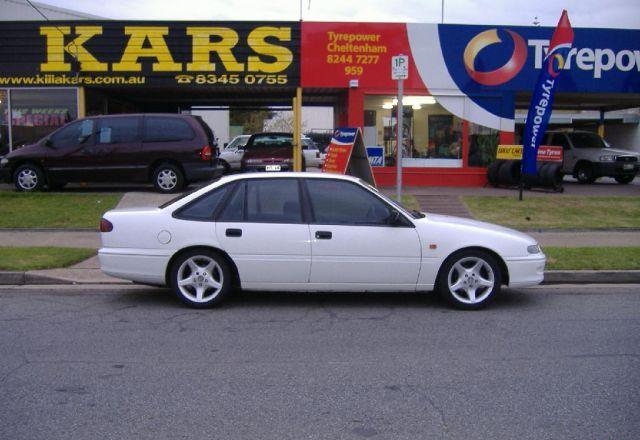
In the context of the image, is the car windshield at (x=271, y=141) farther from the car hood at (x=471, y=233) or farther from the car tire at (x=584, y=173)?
the car hood at (x=471, y=233)

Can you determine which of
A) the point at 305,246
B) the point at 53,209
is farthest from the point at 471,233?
the point at 53,209

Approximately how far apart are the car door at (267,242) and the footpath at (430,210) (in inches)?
86.3

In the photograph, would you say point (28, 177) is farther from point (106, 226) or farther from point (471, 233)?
point (471, 233)

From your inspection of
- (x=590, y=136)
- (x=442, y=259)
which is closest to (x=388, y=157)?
(x=590, y=136)

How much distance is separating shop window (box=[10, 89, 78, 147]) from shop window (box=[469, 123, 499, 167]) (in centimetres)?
1020

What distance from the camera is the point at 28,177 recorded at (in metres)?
15.1

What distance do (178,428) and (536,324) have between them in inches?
158

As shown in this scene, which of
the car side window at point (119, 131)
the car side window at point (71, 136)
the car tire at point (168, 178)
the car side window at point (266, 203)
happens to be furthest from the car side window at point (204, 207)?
the car side window at point (71, 136)

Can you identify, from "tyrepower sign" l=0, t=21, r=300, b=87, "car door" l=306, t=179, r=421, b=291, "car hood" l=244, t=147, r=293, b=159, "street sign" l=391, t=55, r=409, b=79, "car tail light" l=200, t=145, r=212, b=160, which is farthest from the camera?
"car hood" l=244, t=147, r=293, b=159

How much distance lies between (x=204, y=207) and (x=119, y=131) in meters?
8.47

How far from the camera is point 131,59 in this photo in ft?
56.7

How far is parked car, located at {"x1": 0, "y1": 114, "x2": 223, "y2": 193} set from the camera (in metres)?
15.0

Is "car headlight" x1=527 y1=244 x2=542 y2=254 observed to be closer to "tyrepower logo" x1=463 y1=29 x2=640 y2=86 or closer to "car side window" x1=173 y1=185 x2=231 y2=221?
"car side window" x1=173 y1=185 x2=231 y2=221

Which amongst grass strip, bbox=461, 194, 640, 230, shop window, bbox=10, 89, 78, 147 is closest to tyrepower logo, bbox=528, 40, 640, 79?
grass strip, bbox=461, 194, 640, 230
